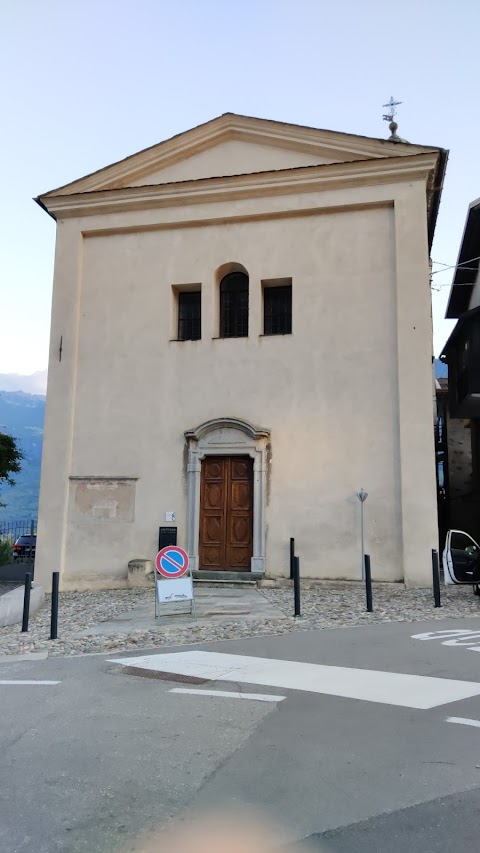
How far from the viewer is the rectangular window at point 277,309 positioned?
16.6 meters

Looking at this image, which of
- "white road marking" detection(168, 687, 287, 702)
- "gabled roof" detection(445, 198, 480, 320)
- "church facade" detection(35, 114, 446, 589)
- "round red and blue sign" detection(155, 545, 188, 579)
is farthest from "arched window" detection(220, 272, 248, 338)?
"white road marking" detection(168, 687, 287, 702)

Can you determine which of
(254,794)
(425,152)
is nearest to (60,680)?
(254,794)

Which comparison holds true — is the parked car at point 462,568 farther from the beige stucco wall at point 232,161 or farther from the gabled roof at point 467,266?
the gabled roof at point 467,266

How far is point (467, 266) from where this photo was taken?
2459cm

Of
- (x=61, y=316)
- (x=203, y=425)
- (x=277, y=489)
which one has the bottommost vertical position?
(x=277, y=489)

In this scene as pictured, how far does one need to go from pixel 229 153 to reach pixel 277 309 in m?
4.27

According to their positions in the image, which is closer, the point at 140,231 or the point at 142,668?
the point at 142,668

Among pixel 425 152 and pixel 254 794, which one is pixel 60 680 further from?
pixel 425 152

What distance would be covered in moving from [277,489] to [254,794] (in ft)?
38.7

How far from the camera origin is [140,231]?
17391mm

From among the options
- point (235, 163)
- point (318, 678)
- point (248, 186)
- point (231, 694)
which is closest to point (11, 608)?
point (231, 694)

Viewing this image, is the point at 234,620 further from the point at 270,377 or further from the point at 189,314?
the point at 189,314

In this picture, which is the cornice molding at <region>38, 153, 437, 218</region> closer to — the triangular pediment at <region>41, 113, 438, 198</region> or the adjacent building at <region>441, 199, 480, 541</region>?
the triangular pediment at <region>41, 113, 438, 198</region>

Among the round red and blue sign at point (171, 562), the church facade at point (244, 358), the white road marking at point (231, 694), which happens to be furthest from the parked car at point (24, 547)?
the white road marking at point (231, 694)
